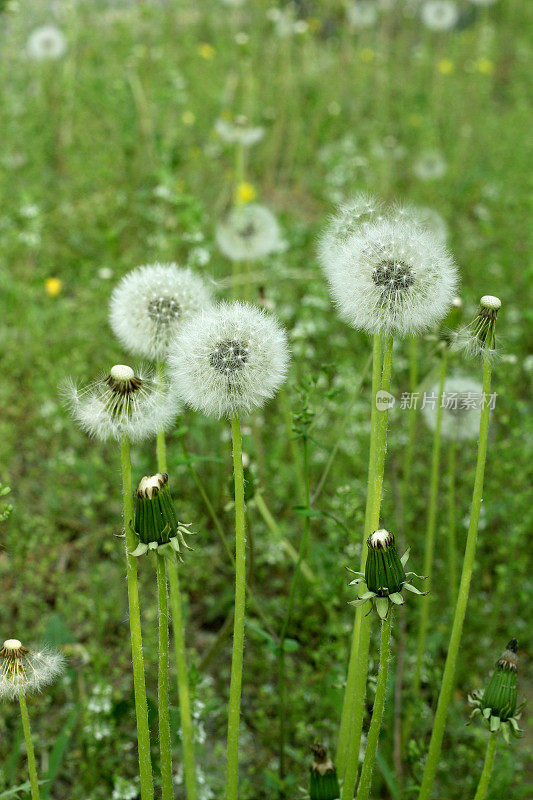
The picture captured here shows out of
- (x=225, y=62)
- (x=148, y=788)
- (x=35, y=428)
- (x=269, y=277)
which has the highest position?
(x=225, y=62)

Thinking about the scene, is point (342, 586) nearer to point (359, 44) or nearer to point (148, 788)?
point (148, 788)

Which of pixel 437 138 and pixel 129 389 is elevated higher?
pixel 437 138

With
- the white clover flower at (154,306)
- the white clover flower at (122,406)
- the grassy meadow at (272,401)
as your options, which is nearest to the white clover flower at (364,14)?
the grassy meadow at (272,401)

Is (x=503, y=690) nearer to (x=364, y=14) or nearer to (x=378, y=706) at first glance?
(x=378, y=706)

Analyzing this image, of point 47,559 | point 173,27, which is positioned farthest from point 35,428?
point 173,27

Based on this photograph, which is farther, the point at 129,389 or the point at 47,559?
the point at 47,559

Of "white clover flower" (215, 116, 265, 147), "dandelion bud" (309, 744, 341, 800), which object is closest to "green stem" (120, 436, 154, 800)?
"dandelion bud" (309, 744, 341, 800)

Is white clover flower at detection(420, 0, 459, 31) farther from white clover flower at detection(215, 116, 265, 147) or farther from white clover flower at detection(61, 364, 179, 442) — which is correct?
white clover flower at detection(61, 364, 179, 442)
